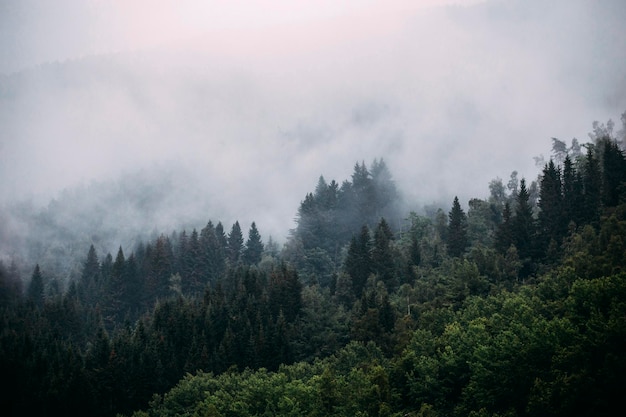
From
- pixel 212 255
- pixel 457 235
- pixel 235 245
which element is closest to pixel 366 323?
pixel 457 235

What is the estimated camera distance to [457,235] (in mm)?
120750

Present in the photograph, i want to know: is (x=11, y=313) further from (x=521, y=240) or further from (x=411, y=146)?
(x=411, y=146)

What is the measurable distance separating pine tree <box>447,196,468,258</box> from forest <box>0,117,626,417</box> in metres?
0.28

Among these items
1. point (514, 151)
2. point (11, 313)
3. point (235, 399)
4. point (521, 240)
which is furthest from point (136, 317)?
point (514, 151)

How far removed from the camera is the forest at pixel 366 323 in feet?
234

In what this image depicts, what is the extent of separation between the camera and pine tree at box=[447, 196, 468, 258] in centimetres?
11912

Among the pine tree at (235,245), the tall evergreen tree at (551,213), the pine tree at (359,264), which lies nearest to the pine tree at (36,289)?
the pine tree at (235,245)

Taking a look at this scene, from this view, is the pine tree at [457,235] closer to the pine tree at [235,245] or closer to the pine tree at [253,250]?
the pine tree at [253,250]

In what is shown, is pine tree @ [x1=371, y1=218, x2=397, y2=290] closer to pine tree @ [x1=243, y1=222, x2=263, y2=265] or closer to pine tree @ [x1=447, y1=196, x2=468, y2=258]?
pine tree @ [x1=447, y1=196, x2=468, y2=258]

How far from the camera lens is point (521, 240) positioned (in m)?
110

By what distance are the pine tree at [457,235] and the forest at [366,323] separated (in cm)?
28

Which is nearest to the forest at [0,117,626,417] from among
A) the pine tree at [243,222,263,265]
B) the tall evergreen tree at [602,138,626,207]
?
the tall evergreen tree at [602,138,626,207]

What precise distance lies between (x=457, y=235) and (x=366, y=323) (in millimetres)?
29850

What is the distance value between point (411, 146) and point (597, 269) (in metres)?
117
